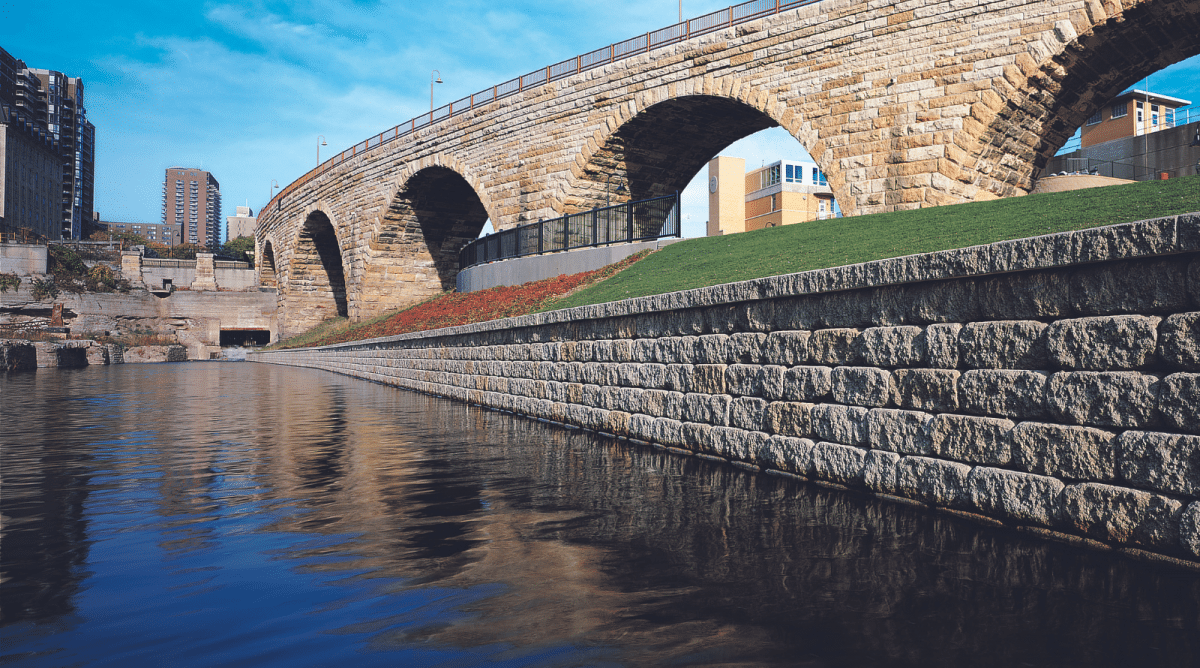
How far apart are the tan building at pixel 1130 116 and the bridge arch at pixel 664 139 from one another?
24.9 m

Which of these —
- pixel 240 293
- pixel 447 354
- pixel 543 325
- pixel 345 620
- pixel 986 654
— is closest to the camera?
pixel 986 654

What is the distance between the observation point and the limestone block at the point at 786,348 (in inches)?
248

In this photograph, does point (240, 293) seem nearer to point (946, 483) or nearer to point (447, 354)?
point (447, 354)

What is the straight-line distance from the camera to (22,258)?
57.7 meters

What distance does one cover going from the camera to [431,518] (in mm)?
5105

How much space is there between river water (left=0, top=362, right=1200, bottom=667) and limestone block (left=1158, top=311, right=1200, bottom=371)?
1081 mm

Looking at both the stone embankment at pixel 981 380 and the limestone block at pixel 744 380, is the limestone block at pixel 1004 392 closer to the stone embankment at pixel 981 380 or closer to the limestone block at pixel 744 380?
the stone embankment at pixel 981 380

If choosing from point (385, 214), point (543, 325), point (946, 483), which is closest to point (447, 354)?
point (543, 325)

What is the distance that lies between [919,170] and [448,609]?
2023 centimetres

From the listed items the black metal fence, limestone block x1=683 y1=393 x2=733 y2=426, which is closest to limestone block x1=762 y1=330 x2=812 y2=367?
limestone block x1=683 y1=393 x2=733 y2=426

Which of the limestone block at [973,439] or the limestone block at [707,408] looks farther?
the limestone block at [707,408]

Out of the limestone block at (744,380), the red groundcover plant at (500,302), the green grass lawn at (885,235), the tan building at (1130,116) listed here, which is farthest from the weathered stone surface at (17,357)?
the tan building at (1130,116)

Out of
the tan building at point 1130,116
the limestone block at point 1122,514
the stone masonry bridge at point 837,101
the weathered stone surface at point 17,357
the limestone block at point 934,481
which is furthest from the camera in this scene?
the tan building at point 1130,116

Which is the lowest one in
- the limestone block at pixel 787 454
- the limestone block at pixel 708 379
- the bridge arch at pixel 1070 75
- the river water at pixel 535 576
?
the river water at pixel 535 576
